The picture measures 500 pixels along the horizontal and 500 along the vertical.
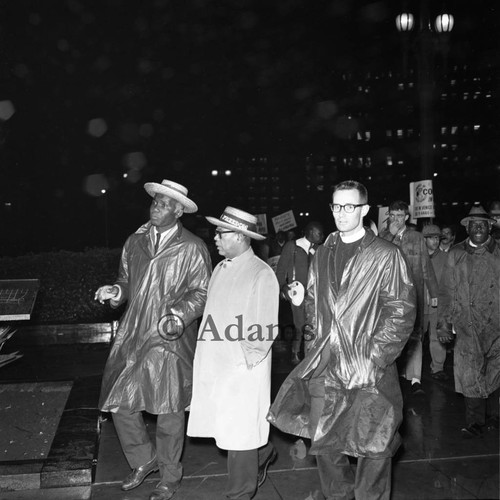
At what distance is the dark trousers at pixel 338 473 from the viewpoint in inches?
162

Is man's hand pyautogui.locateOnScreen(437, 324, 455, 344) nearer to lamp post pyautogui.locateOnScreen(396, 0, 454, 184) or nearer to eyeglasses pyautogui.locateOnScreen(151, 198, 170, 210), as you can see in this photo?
eyeglasses pyautogui.locateOnScreen(151, 198, 170, 210)

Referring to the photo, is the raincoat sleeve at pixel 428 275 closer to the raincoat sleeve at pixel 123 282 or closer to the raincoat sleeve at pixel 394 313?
the raincoat sleeve at pixel 394 313

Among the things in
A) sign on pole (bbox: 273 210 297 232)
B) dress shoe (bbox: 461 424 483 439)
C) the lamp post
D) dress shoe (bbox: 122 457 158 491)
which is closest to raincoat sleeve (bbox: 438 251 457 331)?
dress shoe (bbox: 461 424 483 439)

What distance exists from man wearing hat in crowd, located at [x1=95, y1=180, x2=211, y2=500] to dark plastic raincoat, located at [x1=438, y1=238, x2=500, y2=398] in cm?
274

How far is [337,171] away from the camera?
376 ft

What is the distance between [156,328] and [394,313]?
73.6 inches

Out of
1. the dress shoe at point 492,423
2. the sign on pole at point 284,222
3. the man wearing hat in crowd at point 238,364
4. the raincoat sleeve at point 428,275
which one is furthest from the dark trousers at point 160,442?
the sign on pole at point 284,222

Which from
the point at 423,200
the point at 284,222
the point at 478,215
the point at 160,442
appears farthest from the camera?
the point at 284,222

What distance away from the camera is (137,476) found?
4984mm

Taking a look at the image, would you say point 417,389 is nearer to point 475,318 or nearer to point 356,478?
point 475,318

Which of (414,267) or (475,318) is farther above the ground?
(414,267)

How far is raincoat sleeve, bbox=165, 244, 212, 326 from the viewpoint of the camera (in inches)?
195

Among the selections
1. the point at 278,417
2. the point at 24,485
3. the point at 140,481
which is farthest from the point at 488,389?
the point at 24,485
